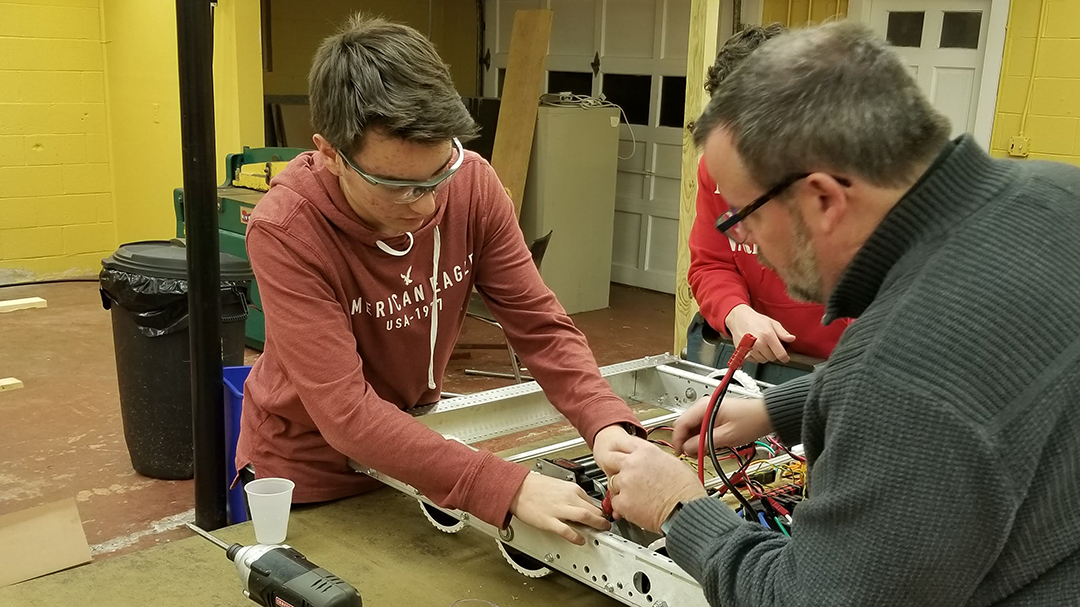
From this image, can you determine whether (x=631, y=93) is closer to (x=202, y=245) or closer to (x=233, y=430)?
(x=233, y=430)

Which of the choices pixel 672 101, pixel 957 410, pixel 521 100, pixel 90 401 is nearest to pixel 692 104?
pixel 521 100

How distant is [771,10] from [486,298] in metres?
4.67

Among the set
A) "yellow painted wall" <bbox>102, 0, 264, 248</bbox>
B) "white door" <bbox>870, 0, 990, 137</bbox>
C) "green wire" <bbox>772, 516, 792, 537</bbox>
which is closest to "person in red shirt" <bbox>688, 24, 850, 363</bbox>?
"green wire" <bbox>772, 516, 792, 537</bbox>

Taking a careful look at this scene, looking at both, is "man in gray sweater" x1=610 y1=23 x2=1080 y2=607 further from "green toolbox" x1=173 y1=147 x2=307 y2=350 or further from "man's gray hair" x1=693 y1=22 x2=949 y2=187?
"green toolbox" x1=173 y1=147 x2=307 y2=350

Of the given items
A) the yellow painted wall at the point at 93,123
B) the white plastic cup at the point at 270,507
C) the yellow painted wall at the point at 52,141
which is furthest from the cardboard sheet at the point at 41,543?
the yellow painted wall at the point at 52,141

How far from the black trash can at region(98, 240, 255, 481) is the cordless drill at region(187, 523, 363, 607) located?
2.34 metres

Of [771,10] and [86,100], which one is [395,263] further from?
[86,100]

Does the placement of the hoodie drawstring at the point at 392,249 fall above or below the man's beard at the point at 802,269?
below

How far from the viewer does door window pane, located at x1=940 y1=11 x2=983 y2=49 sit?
499 centimetres

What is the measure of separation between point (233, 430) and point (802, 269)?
6.88 feet

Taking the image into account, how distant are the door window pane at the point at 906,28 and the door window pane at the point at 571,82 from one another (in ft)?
7.86

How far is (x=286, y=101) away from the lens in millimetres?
6941

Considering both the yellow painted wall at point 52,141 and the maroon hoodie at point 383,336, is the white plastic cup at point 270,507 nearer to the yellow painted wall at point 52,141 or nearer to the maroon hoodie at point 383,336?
the maroon hoodie at point 383,336

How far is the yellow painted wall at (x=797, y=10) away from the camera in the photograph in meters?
5.58
